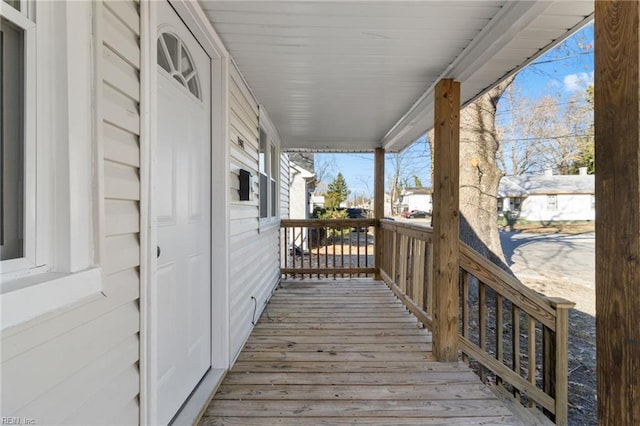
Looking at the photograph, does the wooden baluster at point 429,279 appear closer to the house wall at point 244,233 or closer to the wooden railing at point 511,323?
the wooden railing at point 511,323

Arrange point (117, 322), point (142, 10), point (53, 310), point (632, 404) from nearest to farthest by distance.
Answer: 1. point (53, 310)
2. point (632, 404)
3. point (117, 322)
4. point (142, 10)

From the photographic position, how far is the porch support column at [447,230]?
7.52 ft

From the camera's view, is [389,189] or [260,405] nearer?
[260,405]

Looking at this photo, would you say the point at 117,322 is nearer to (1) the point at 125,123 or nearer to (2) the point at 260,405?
(1) the point at 125,123

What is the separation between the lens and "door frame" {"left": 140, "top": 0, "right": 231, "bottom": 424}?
1153 millimetres

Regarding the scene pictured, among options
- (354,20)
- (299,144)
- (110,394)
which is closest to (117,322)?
(110,394)

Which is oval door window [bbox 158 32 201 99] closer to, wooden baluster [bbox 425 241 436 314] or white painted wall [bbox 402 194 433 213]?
wooden baluster [bbox 425 241 436 314]

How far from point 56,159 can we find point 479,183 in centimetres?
547

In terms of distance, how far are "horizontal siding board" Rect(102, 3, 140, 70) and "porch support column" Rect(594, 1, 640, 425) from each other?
1638 millimetres

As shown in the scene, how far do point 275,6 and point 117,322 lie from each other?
1.74 m

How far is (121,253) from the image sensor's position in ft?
3.44

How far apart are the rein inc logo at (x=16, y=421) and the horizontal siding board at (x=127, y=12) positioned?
1.20m

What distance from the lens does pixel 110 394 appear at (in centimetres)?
99

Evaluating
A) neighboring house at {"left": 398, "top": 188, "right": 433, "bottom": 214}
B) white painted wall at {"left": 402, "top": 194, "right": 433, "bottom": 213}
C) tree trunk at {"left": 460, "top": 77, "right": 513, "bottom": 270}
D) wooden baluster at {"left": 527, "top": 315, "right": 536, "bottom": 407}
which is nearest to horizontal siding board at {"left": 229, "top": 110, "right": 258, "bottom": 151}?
wooden baluster at {"left": 527, "top": 315, "right": 536, "bottom": 407}
